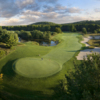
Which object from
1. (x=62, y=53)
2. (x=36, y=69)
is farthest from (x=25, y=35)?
(x=36, y=69)

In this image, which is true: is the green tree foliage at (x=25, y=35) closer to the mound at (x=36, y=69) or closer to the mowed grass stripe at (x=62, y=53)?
the mowed grass stripe at (x=62, y=53)

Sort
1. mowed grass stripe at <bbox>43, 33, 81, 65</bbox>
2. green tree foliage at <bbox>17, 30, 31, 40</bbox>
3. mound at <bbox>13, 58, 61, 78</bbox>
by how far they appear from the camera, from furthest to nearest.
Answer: green tree foliage at <bbox>17, 30, 31, 40</bbox>, mowed grass stripe at <bbox>43, 33, 81, 65</bbox>, mound at <bbox>13, 58, 61, 78</bbox>

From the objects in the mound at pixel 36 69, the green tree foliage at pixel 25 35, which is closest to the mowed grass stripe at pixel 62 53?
the mound at pixel 36 69

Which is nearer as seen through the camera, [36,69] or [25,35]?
[36,69]

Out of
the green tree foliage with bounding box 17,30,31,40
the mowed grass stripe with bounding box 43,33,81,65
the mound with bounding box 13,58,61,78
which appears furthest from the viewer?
the green tree foliage with bounding box 17,30,31,40

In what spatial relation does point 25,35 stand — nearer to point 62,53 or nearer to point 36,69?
point 62,53

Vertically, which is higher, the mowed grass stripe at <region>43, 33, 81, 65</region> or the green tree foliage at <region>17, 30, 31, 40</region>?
the green tree foliage at <region>17, 30, 31, 40</region>

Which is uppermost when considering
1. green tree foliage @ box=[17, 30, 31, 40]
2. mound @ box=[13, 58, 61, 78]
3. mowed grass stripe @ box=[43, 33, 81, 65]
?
green tree foliage @ box=[17, 30, 31, 40]

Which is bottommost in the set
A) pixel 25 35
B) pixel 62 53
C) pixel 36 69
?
pixel 36 69

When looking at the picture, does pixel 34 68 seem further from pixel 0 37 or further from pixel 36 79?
pixel 0 37

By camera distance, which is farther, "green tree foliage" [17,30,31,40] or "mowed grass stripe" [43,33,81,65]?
"green tree foliage" [17,30,31,40]


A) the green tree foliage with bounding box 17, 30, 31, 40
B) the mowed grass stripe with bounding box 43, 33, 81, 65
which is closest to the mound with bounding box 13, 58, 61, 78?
the mowed grass stripe with bounding box 43, 33, 81, 65

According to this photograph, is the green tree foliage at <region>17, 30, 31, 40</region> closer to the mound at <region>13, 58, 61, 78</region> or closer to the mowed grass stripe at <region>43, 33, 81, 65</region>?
the mowed grass stripe at <region>43, 33, 81, 65</region>

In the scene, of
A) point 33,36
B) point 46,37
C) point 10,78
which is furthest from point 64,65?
point 33,36
